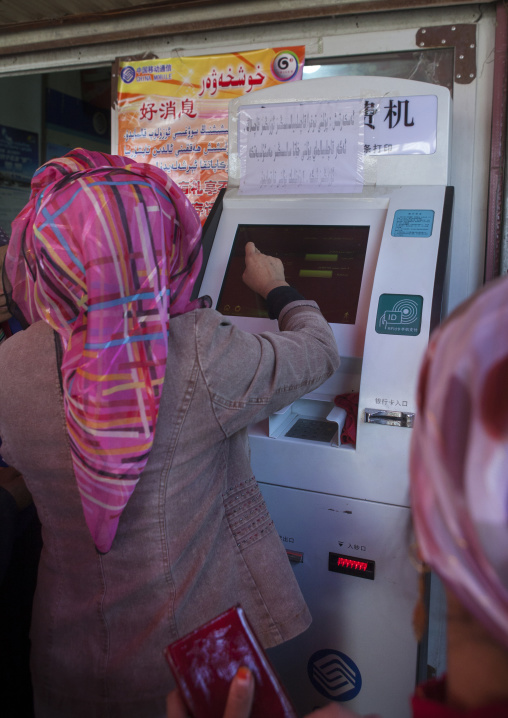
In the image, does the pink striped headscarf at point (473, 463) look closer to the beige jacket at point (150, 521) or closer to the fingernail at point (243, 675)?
the fingernail at point (243, 675)

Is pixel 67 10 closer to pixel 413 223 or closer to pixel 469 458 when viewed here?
pixel 413 223

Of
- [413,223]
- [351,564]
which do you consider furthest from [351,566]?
[413,223]

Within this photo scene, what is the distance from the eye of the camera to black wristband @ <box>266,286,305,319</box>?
1.40m

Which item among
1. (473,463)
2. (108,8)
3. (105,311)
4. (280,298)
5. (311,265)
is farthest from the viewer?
(108,8)

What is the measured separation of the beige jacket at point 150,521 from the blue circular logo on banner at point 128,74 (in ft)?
5.68

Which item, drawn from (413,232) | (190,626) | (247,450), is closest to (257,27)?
(413,232)

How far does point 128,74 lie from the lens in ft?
7.97

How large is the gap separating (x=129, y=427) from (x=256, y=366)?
266 millimetres

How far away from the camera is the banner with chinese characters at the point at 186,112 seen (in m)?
2.27

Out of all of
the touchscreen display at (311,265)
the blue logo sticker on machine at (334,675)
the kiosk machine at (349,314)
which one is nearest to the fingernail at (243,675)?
the kiosk machine at (349,314)

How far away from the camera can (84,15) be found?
7.81 feet

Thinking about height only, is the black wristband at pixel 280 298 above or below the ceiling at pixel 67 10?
below

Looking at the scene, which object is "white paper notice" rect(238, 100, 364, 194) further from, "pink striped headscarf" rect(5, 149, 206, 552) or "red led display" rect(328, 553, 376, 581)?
"red led display" rect(328, 553, 376, 581)

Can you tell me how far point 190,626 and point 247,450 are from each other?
0.39m
